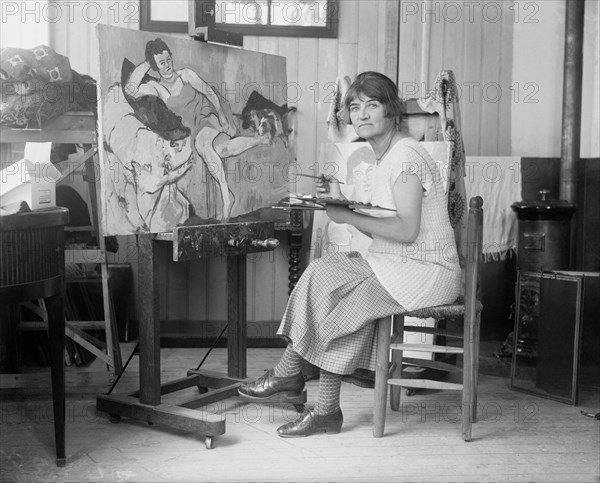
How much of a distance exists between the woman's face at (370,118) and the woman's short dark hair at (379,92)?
0.01 m

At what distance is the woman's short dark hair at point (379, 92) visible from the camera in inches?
124

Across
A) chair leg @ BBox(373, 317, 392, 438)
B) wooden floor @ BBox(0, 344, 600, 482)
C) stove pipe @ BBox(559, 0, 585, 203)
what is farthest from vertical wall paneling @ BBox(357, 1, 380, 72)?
chair leg @ BBox(373, 317, 392, 438)

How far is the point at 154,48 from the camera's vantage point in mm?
3049

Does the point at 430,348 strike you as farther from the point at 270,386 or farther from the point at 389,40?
the point at 389,40

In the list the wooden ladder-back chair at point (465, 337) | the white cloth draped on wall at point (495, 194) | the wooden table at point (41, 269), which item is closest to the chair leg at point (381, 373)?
the wooden ladder-back chair at point (465, 337)

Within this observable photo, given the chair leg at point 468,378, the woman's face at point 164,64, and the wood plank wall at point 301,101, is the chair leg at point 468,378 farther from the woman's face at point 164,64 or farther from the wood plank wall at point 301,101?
the wood plank wall at point 301,101

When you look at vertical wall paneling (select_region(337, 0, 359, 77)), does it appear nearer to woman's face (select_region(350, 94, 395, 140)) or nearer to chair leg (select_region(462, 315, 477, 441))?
woman's face (select_region(350, 94, 395, 140))

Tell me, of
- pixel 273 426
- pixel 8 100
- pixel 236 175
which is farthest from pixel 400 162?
pixel 8 100

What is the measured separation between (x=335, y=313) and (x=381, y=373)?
30 centimetres

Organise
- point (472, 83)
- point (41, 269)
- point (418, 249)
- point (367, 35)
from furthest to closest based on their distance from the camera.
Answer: point (472, 83)
point (367, 35)
point (418, 249)
point (41, 269)

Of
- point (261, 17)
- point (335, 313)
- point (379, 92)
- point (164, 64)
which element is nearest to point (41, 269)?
point (164, 64)

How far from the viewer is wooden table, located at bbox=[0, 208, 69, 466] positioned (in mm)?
2516

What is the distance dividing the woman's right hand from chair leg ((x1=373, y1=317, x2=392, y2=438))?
0.87 meters

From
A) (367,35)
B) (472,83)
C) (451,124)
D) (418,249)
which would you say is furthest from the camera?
(472,83)
